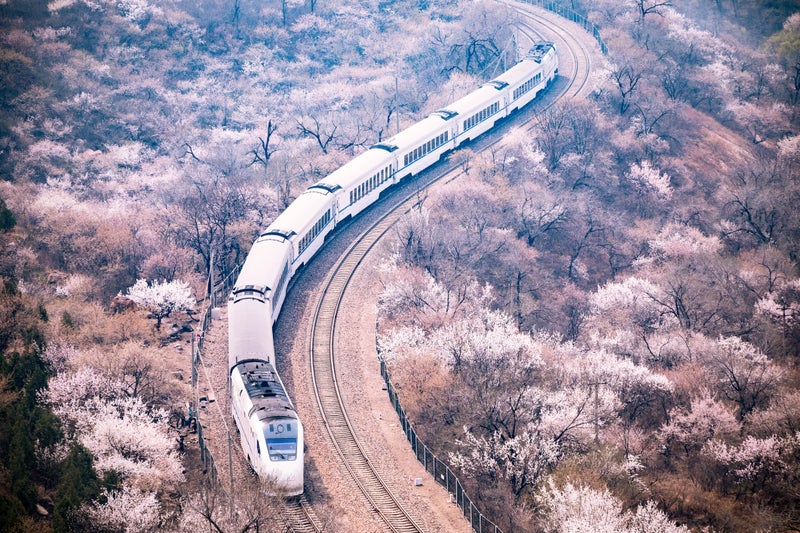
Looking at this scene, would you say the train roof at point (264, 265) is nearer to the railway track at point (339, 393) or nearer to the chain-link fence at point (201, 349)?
the chain-link fence at point (201, 349)

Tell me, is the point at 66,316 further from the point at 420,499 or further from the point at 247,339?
the point at 420,499

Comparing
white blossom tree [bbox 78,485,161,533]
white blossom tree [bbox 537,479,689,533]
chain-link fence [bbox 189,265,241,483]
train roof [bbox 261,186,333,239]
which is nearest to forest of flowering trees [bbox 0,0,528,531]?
white blossom tree [bbox 78,485,161,533]

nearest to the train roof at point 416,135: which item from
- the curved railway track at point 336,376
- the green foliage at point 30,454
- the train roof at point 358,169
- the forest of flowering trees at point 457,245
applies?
the train roof at point 358,169

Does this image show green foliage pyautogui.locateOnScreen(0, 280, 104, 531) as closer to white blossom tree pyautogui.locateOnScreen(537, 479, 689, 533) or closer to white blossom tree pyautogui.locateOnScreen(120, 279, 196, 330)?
white blossom tree pyautogui.locateOnScreen(120, 279, 196, 330)

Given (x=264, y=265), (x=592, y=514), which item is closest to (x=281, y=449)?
(x=592, y=514)

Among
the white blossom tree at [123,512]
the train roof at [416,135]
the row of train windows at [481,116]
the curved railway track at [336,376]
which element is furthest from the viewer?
the row of train windows at [481,116]

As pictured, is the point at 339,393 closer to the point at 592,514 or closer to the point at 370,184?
the point at 592,514
